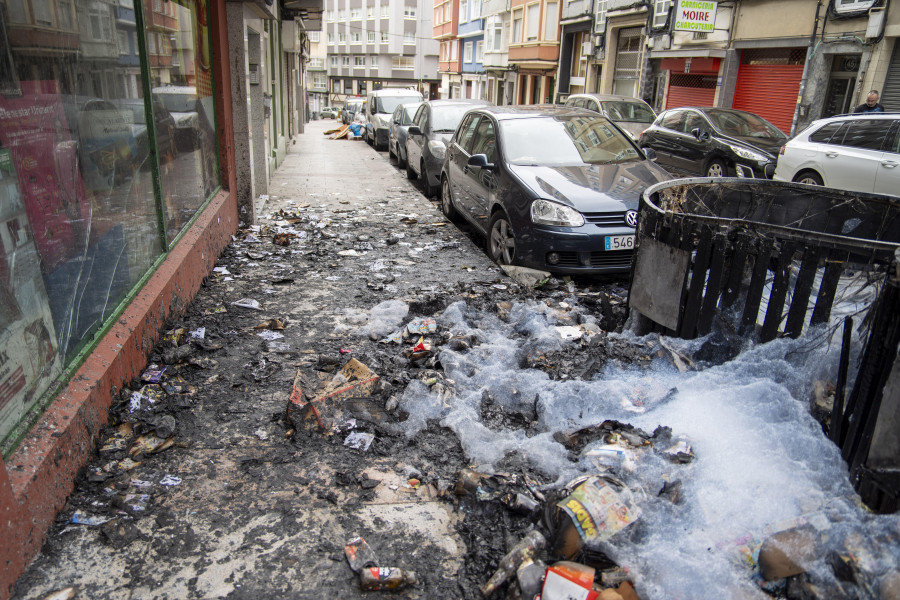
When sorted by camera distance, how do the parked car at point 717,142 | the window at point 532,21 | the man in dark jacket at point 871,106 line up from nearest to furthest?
the parked car at point 717,142, the man in dark jacket at point 871,106, the window at point 532,21

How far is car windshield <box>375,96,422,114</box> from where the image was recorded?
21094 mm

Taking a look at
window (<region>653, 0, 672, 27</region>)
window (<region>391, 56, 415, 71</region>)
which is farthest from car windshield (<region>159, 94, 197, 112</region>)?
window (<region>391, 56, 415, 71</region>)

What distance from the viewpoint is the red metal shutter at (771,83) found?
17547 millimetres

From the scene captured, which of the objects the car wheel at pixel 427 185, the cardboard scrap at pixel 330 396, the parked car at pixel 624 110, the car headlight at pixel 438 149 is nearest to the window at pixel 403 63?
the parked car at pixel 624 110

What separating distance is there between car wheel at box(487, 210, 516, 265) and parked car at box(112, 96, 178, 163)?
3244 mm

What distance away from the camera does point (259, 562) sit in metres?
2.59

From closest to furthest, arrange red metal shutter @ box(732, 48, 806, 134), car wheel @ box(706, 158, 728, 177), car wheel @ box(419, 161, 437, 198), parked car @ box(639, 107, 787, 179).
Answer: car wheel @ box(419, 161, 437, 198) → parked car @ box(639, 107, 787, 179) → car wheel @ box(706, 158, 728, 177) → red metal shutter @ box(732, 48, 806, 134)

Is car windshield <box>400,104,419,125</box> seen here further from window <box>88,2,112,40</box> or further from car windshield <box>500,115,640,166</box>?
window <box>88,2,112,40</box>

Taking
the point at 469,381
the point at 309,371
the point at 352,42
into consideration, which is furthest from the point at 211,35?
the point at 352,42

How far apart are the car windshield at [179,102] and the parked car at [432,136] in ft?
16.8

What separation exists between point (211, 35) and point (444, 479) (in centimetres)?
617

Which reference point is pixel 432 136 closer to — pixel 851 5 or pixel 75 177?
pixel 75 177

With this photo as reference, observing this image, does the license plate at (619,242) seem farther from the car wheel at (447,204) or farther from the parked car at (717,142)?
the parked car at (717,142)

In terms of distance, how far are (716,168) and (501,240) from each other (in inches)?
311
